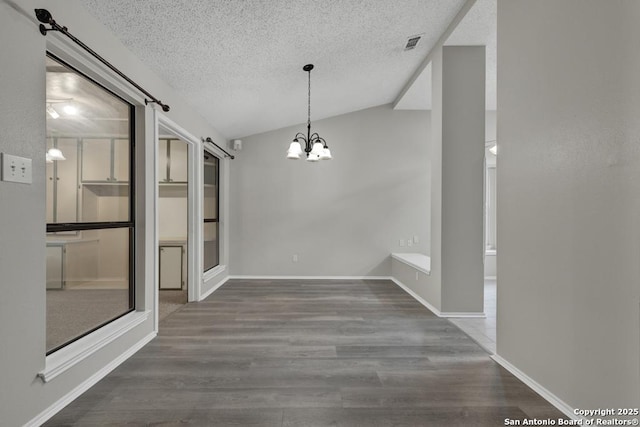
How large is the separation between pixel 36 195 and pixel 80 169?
1.84 ft

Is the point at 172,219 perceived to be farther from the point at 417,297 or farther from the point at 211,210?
the point at 417,297

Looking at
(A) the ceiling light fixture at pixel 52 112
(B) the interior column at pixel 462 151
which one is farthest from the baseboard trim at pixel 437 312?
(A) the ceiling light fixture at pixel 52 112

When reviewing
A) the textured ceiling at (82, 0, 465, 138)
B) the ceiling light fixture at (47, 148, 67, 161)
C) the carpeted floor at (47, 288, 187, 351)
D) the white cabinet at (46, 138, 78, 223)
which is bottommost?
the carpeted floor at (47, 288, 187, 351)

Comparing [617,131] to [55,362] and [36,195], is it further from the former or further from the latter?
[55,362]

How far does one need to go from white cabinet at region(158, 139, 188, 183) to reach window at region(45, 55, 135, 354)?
241cm

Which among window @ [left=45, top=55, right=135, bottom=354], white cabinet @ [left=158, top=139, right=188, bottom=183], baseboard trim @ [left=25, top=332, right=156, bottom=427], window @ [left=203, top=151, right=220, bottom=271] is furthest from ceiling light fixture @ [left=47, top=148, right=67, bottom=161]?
white cabinet @ [left=158, top=139, right=188, bottom=183]

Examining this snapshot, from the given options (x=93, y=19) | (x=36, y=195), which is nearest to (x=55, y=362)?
(x=36, y=195)

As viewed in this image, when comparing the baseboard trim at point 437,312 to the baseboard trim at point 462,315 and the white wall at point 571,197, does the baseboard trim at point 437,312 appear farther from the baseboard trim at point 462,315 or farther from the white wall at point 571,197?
the white wall at point 571,197

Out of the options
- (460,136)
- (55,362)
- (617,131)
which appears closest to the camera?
(617,131)

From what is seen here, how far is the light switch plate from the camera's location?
1.52m

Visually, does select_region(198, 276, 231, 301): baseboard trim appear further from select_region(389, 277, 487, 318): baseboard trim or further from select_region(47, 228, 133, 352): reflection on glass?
select_region(389, 277, 487, 318): baseboard trim

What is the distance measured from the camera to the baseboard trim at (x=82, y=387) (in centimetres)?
174

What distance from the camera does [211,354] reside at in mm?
2600

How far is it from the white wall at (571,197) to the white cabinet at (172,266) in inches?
169
